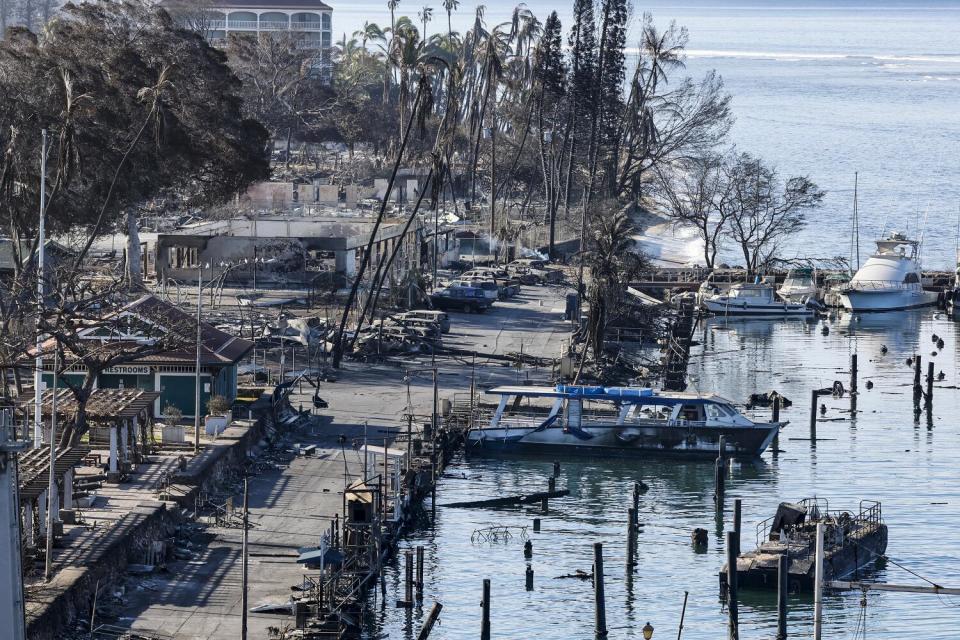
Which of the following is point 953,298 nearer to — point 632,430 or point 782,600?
point 632,430

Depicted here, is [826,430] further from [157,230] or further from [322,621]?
[157,230]

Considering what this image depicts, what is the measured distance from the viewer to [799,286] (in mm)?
110812

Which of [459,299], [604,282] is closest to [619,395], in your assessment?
[604,282]

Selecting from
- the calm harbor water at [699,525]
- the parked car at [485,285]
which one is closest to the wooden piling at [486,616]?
the calm harbor water at [699,525]

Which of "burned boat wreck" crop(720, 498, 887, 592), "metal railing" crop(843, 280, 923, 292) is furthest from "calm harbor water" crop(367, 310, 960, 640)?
"metal railing" crop(843, 280, 923, 292)

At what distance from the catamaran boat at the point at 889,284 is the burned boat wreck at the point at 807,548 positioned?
5745cm

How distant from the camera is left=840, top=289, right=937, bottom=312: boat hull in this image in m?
107

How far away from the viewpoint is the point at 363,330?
79.7m

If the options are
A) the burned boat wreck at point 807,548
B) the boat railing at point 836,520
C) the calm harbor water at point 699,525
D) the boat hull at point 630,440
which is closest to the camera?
the calm harbor water at point 699,525

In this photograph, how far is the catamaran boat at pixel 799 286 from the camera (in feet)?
358

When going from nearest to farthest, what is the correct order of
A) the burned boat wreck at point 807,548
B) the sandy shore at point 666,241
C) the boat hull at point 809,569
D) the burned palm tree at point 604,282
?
the boat hull at point 809,569 → the burned boat wreck at point 807,548 → the burned palm tree at point 604,282 → the sandy shore at point 666,241

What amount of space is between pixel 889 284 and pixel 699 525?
5823cm

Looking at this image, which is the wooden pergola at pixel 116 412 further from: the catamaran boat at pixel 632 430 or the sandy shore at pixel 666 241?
the sandy shore at pixel 666 241

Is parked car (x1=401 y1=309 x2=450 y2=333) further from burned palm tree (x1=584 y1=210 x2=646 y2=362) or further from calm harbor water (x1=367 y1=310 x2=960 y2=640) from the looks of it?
calm harbor water (x1=367 y1=310 x2=960 y2=640)
